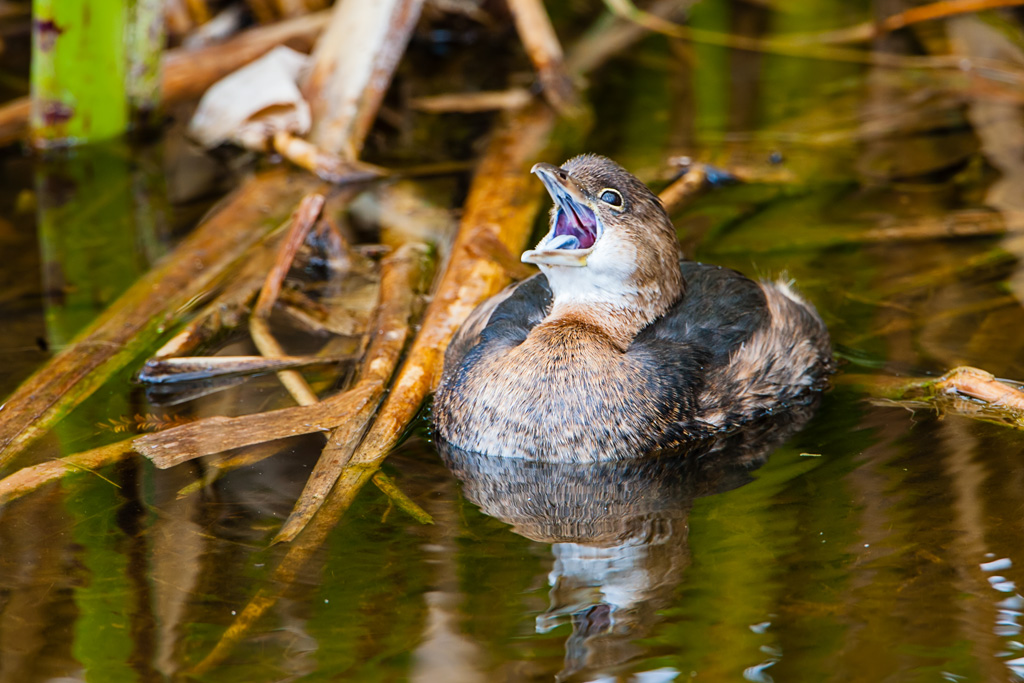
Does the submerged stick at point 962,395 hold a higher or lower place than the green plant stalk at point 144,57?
lower

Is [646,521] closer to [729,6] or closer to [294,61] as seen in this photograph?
[294,61]

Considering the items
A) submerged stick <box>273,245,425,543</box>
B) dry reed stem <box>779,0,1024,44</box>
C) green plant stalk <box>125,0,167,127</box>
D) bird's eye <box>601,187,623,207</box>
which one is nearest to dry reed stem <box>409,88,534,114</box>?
green plant stalk <box>125,0,167,127</box>

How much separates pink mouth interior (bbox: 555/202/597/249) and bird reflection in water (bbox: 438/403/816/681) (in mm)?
799

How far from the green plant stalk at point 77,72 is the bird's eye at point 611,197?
11.6 ft

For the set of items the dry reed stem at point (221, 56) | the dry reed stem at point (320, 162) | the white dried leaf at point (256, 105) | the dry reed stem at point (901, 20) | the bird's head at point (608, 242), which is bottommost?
the bird's head at point (608, 242)

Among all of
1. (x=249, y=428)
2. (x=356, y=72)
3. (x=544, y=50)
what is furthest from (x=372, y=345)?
(x=544, y=50)

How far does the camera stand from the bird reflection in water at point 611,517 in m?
2.92

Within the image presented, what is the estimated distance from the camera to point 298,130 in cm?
649

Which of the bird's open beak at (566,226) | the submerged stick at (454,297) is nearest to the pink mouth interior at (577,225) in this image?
the bird's open beak at (566,226)

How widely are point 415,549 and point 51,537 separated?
105 centimetres

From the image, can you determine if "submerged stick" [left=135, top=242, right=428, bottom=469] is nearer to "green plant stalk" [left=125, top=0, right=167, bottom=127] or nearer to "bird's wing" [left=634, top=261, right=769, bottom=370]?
"bird's wing" [left=634, top=261, right=769, bottom=370]

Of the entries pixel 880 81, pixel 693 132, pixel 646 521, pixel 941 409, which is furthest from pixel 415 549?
pixel 880 81

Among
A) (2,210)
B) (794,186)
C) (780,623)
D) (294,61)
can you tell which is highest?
(294,61)

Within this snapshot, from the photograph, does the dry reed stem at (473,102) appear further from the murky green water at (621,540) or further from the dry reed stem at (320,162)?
the murky green water at (621,540)
